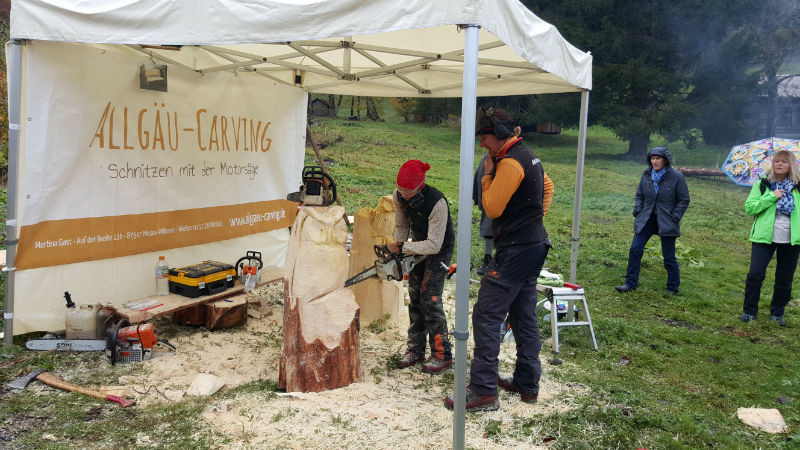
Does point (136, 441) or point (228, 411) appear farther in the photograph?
point (228, 411)

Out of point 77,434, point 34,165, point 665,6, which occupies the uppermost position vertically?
point 665,6

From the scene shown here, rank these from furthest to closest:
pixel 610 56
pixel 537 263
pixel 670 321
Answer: pixel 610 56
pixel 670 321
pixel 537 263

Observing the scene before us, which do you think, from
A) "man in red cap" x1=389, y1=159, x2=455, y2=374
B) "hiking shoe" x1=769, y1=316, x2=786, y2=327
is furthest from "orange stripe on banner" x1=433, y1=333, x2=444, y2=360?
"hiking shoe" x1=769, y1=316, x2=786, y2=327

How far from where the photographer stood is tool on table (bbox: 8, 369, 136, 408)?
357 cm

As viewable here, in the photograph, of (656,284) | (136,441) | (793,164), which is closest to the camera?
(136,441)

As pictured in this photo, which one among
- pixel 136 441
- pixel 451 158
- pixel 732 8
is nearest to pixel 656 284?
pixel 136 441

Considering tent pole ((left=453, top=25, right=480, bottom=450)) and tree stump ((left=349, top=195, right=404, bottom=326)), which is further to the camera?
tree stump ((left=349, top=195, right=404, bottom=326))

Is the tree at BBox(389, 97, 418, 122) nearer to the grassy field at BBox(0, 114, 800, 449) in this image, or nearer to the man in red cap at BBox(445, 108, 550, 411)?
the grassy field at BBox(0, 114, 800, 449)

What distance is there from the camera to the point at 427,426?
3.40 meters

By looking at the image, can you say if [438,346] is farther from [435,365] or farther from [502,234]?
[502,234]

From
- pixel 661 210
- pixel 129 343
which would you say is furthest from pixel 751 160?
pixel 129 343

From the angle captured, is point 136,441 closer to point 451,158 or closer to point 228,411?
point 228,411

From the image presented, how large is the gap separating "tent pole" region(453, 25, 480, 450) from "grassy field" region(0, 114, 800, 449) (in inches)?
22.6

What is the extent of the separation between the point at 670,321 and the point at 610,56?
13.1m
